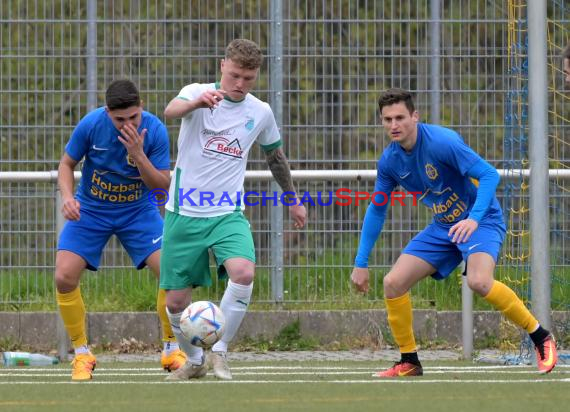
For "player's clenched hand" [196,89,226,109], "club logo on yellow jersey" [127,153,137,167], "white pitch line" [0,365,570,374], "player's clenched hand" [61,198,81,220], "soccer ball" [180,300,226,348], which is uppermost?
"player's clenched hand" [196,89,226,109]

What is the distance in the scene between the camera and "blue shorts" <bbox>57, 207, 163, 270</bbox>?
946 cm

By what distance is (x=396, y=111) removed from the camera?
29.3 feet

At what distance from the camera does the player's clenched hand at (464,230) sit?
8336 mm

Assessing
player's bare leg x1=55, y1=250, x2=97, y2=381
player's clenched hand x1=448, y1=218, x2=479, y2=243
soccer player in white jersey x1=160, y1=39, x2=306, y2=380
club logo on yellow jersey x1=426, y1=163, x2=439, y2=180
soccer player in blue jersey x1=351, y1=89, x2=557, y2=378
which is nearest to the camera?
player's clenched hand x1=448, y1=218, x2=479, y2=243

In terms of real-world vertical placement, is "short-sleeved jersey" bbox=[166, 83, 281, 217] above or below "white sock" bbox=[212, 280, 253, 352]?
above

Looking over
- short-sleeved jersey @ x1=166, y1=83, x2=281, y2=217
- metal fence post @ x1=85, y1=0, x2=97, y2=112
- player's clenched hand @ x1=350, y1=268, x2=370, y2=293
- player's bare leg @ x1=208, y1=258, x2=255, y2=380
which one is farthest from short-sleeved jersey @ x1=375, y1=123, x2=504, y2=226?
metal fence post @ x1=85, y1=0, x2=97, y2=112

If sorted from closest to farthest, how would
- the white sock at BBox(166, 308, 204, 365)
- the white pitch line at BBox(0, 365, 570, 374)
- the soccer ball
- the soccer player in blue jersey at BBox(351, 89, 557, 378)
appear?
the soccer ball, the white sock at BBox(166, 308, 204, 365), the soccer player in blue jersey at BBox(351, 89, 557, 378), the white pitch line at BBox(0, 365, 570, 374)

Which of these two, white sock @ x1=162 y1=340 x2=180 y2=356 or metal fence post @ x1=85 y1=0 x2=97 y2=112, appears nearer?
white sock @ x1=162 y1=340 x2=180 y2=356

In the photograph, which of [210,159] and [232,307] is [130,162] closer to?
[210,159]

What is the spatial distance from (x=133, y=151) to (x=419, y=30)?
456cm

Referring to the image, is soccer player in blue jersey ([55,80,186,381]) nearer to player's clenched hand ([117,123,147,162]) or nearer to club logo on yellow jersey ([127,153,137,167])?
club logo on yellow jersey ([127,153,137,167])
